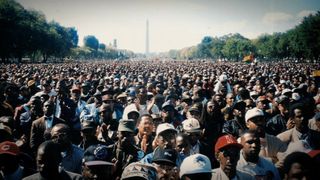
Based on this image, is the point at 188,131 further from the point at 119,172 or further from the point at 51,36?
the point at 51,36

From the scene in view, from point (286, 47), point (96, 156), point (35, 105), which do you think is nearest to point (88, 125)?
point (96, 156)

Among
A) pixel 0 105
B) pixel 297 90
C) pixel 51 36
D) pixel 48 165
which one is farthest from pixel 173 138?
pixel 51 36

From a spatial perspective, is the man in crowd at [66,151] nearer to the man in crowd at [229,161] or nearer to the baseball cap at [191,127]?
the baseball cap at [191,127]

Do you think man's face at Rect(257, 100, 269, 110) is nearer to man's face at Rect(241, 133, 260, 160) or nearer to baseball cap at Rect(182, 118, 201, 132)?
baseball cap at Rect(182, 118, 201, 132)

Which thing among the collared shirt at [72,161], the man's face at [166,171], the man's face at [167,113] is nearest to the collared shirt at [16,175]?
the collared shirt at [72,161]

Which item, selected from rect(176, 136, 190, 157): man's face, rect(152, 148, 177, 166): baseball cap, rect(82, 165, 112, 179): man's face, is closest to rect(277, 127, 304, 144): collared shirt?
rect(176, 136, 190, 157): man's face

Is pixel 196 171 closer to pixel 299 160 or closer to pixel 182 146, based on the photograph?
pixel 299 160
